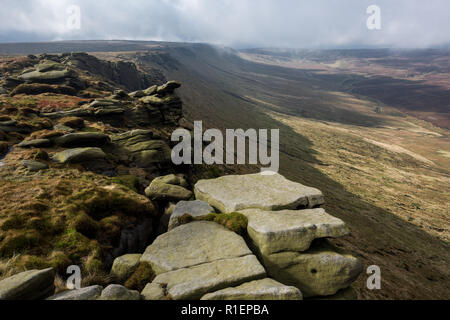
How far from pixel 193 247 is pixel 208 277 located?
2.86 meters

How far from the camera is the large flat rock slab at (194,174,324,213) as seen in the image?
52.5 feet

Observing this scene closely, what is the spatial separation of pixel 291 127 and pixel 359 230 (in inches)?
3595

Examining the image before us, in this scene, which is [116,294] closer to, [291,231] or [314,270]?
[291,231]

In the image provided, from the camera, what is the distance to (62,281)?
33.5 feet

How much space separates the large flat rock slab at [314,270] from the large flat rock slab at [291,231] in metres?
0.46

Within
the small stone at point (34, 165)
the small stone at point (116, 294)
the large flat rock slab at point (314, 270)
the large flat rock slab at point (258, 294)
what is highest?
the small stone at point (34, 165)

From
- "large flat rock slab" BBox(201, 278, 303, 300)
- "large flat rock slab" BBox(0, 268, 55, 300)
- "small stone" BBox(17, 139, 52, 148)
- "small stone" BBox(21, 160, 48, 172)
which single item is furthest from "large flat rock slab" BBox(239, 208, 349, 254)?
"small stone" BBox(17, 139, 52, 148)

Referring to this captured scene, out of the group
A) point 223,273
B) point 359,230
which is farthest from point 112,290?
point 359,230

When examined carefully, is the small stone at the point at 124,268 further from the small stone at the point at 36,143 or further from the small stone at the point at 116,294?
the small stone at the point at 36,143

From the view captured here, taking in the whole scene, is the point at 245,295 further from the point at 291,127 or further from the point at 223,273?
the point at 291,127

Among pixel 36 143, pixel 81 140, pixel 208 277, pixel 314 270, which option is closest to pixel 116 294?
pixel 208 277

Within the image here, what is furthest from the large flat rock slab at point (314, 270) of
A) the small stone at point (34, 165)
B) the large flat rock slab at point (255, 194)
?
the small stone at point (34, 165)

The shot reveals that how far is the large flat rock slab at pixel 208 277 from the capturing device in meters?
9.22
